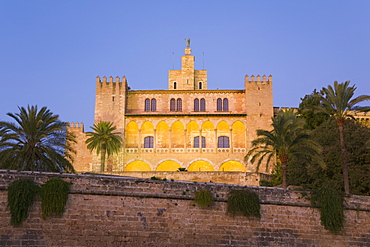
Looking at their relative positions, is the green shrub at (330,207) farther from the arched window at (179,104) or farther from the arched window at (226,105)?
the arched window at (179,104)

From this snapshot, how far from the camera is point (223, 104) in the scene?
5231 centimetres

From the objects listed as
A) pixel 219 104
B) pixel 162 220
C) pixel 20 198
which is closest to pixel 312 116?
pixel 219 104

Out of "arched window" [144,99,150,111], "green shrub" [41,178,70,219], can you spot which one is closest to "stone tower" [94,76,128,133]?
"arched window" [144,99,150,111]

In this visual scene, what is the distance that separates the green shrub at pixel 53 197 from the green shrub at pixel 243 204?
669cm

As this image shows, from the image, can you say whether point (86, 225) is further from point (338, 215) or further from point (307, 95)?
point (307, 95)

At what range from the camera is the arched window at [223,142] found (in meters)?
51.4

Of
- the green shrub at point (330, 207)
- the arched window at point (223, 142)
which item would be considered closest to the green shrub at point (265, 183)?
the arched window at point (223, 142)

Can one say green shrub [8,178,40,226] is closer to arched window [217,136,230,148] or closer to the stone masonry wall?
the stone masonry wall

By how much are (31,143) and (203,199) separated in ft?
31.1

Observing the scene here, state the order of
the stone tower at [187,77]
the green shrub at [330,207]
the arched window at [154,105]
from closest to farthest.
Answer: the green shrub at [330,207], the arched window at [154,105], the stone tower at [187,77]

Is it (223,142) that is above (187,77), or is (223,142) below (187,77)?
below

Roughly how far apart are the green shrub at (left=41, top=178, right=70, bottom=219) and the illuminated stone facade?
1171 inches

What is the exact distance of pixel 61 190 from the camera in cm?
2014

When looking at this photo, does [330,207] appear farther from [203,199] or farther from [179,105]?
[179,105]
